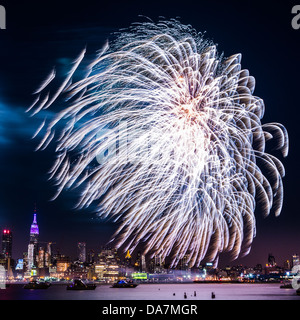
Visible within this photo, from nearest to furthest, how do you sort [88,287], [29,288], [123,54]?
1. [123,54]
2. [88,287]
3. [29,288]

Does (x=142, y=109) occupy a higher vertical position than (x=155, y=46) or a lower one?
lower

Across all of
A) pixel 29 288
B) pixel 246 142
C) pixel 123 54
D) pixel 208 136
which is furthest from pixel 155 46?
pixel 29 288

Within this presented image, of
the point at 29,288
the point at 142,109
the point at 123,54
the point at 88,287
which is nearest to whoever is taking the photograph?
the point at 123,54

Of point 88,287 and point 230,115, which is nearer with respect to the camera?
point 230,115

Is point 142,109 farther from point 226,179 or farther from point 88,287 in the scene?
point 88,287

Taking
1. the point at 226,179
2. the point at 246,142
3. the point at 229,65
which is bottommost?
the point at 226,179

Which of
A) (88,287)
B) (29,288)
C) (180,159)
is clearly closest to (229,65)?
(180,159)

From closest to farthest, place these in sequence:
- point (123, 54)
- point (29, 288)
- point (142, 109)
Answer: point (123, 54) → point (142, 109) → point (29, 288)

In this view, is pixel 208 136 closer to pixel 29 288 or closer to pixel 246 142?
pixel 246 142
